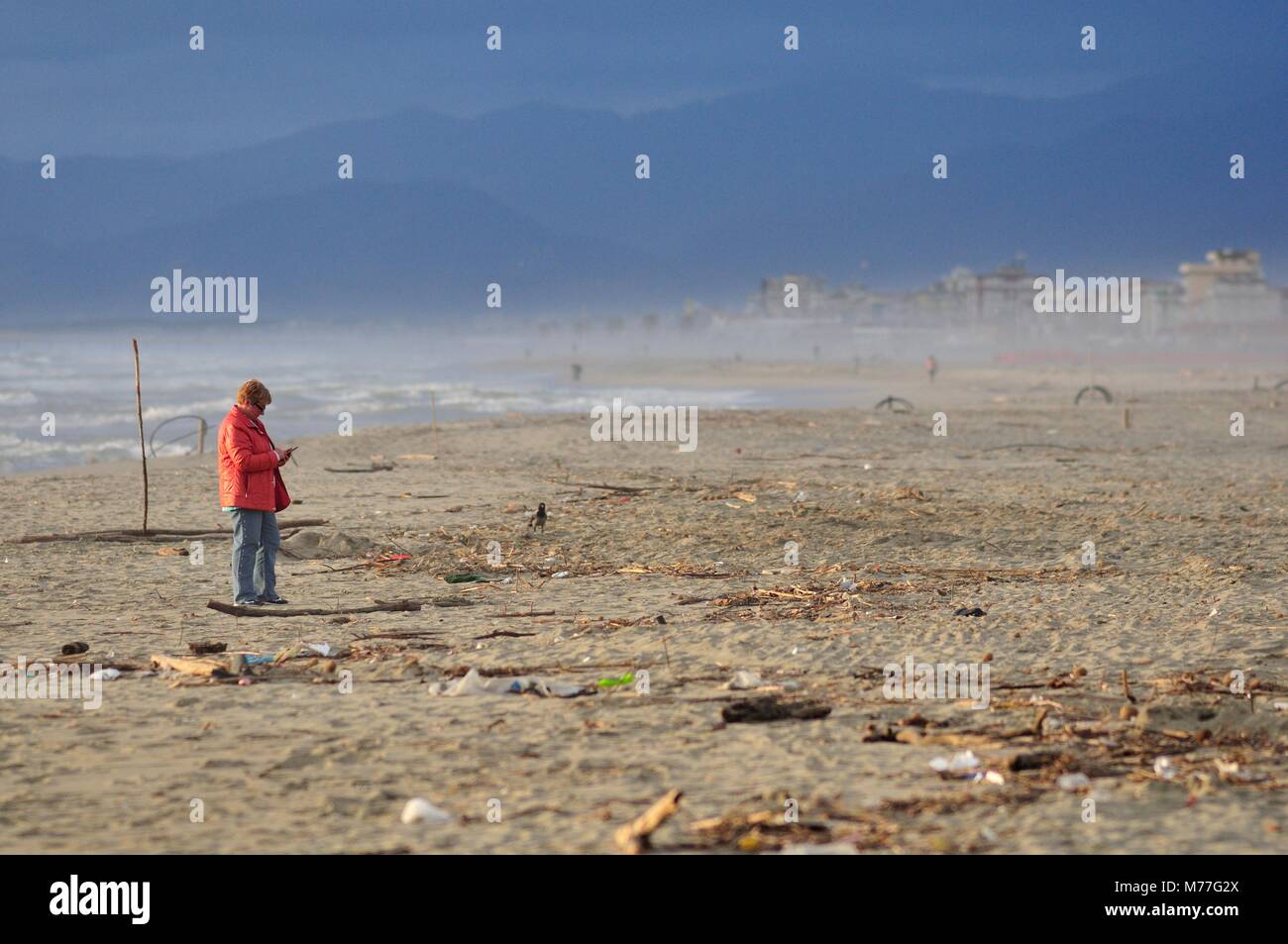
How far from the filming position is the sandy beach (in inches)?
226

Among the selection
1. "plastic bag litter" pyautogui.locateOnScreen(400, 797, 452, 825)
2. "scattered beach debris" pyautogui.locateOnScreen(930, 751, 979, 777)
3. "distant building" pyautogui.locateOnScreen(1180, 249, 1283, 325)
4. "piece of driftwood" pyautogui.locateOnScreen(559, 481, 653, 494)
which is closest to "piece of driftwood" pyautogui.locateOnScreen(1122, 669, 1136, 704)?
"scattered beach debris" pyautogui.locateOnScreen(930, 751, 979, 777)

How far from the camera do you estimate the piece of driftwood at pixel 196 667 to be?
8.13 m

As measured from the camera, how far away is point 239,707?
7484mm

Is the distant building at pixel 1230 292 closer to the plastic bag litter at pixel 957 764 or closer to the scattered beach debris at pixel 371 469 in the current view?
the scattered beach debris at pixel 371 469

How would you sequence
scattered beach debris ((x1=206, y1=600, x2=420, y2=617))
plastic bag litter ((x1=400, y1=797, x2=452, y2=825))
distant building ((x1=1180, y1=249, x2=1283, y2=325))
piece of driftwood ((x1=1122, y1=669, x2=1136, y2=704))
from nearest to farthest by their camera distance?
1. plastic bag litter ((x1=400, y1=797, x2=452, y2=825))
2. piece of driftwood ((x1=1122, y1=669, x2=1136, y2=704))
3. scattered beach debris ((x1=206, y1=600, x2=420, y2=617))
4. distant building ((x1=1180, y1=249, x2=1283, y2=325))

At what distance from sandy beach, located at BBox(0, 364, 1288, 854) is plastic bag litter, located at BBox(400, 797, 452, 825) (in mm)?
55

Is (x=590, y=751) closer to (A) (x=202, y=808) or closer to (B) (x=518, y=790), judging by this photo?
(B) (x=518, y=790)

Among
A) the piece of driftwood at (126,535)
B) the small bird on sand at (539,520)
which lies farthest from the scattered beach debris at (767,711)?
the piece of driftwood at (126,535)

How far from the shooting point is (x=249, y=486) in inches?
405

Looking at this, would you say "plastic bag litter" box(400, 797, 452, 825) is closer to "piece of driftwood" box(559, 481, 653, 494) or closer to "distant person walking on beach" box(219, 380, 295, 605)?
"distant person walking on beach" box(219, 380, 295, 605)

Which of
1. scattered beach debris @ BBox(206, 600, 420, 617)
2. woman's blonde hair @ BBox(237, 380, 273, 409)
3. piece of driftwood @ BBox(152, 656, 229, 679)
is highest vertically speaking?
woman's blonde hair @ BBox(237, 380, 273, 409)

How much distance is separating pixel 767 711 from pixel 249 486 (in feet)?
15.5

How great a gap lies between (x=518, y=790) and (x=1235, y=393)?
1696 inches

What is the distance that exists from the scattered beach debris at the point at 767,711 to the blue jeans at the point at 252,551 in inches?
172
